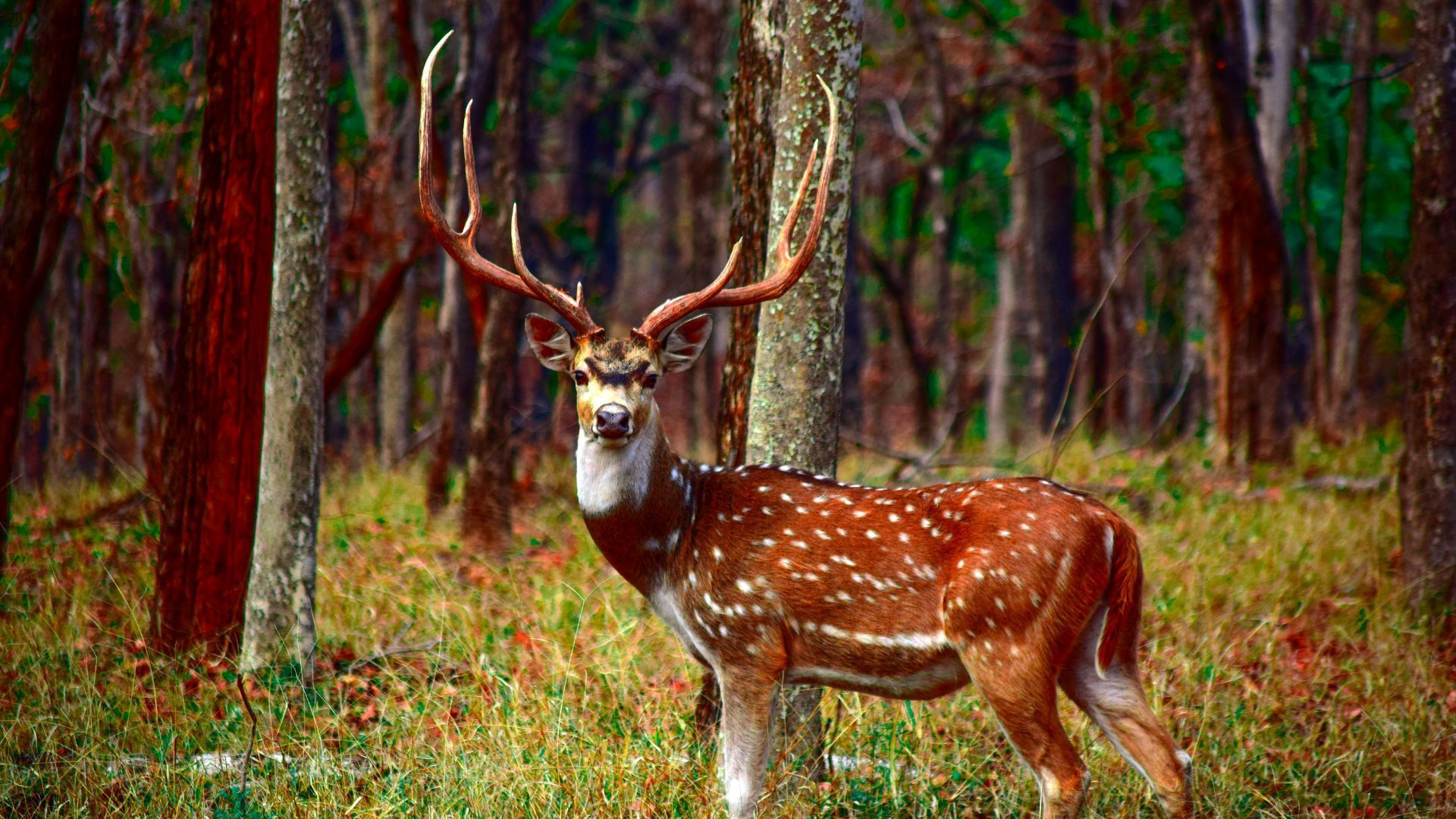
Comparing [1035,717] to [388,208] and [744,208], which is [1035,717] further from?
[388,208]

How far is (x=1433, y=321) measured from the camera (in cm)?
697

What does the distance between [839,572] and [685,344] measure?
1.14 meters

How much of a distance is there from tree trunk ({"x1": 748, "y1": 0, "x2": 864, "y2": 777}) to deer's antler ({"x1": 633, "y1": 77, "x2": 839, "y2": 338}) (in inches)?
13.0

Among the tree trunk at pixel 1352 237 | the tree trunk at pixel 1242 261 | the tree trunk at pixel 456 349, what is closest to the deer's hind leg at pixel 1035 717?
the tree trunk at pixel 456 349

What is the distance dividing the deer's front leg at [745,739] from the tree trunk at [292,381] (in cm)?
236

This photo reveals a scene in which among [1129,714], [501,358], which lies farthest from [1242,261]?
[1129,714]

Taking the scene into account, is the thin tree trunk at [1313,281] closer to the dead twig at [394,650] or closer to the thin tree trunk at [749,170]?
the thin tree trunk at [749,170]

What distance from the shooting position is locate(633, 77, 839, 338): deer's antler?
4855mm

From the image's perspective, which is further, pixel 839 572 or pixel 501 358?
pixel 501 358

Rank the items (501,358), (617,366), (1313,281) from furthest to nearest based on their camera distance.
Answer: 1. (1313,281)
2. (501,358)
3. (617,366)

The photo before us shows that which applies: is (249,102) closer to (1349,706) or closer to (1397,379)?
(1349,706)

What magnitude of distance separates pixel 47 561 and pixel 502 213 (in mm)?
3941

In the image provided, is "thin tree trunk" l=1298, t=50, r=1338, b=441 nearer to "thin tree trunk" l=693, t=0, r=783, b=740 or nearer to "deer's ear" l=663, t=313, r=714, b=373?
"thin tree trunk" l=693, t=0, r=783, b=740

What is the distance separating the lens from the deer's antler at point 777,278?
15.9 ft
